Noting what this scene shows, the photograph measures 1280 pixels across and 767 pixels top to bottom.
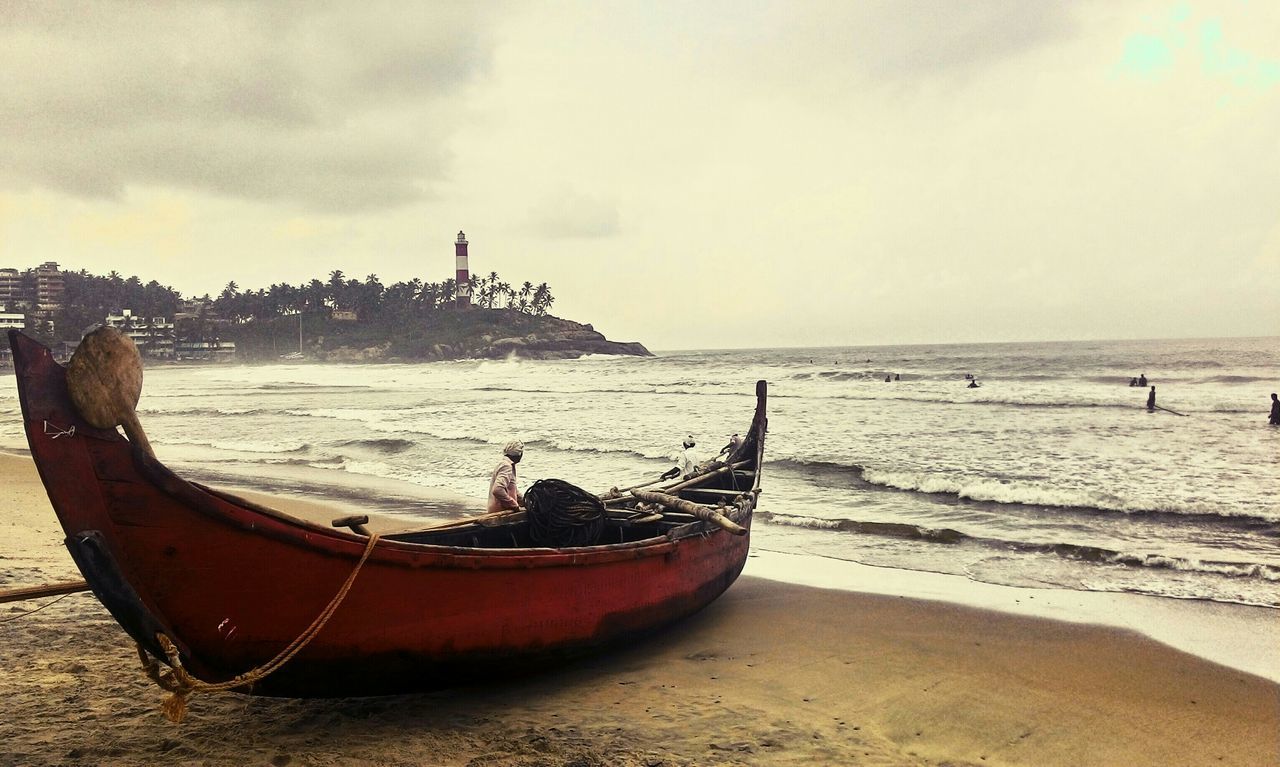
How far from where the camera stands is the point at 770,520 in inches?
469

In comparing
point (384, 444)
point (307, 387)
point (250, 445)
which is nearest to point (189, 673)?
point (384, 444)

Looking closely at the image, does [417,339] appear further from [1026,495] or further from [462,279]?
[1026,495]

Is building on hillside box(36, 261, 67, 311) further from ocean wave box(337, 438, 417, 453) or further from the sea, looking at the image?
ocean wave box(337, 438, 417, 453)

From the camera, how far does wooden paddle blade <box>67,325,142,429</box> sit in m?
3.48

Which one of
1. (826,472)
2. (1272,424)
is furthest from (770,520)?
(1272,424)

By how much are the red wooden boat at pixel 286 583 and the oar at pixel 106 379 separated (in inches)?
1.9

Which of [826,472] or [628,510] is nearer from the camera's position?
[628,510]

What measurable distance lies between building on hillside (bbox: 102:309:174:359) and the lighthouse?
4091cm

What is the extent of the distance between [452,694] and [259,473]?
45.1 feet

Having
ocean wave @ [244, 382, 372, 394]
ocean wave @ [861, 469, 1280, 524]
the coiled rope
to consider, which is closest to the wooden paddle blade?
the coiled rope

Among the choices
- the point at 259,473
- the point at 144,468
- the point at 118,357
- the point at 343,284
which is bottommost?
the point at 259,473

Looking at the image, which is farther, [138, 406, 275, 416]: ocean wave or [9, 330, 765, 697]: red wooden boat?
[138, 406, 275, 416]: ocean wave

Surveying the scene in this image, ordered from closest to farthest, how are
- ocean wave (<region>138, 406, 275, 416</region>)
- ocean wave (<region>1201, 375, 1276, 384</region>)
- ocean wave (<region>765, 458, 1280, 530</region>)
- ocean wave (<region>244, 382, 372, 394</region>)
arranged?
ocean wave (<region>765, 458, 1280, 530</region>), ocean wave (<region>138, 406, 275, 416</region>), ocean wave (<region>1201, 375, 1276, 384</region>), ocean wave (<region>244, 382, 372, 394</region>)

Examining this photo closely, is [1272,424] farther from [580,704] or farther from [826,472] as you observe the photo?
[580,704]
